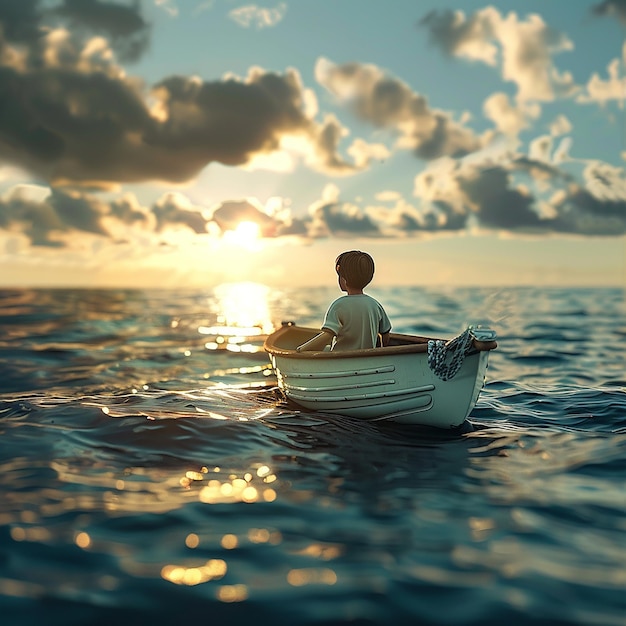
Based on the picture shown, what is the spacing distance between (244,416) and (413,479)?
3.71 m

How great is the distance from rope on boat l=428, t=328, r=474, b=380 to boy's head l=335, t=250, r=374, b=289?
1.58 meters

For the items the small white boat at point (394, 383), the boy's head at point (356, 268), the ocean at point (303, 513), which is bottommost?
the ocean at point (303, 513)

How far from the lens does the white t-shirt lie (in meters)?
9.12

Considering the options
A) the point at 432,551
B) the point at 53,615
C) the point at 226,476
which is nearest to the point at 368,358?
the point at 226,476

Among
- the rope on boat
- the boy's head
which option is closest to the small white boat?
the rope on boat

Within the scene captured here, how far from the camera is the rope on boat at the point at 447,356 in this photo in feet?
26.8

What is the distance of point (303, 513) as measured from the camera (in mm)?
5438

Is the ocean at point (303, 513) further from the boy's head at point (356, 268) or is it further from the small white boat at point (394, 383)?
the boy's head at point (356, 268)

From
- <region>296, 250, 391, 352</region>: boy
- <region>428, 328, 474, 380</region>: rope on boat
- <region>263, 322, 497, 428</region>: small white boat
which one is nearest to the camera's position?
<region>428, 328, 474, 380</region>: rope on boat

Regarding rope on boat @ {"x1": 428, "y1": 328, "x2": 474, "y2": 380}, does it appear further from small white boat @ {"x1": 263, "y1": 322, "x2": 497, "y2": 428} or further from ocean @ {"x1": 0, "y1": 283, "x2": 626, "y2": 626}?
ocean @ {"x1": 0, "y1": 283, "x2": 626, "y2": 626}

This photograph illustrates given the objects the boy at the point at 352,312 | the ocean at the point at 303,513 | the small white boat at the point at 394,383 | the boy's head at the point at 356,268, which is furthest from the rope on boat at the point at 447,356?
the boy's head at the point at 356,268

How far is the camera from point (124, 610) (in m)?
3.87

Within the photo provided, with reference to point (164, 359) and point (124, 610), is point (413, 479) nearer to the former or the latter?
point (124, 610)

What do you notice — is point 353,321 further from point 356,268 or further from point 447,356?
point 447,356
